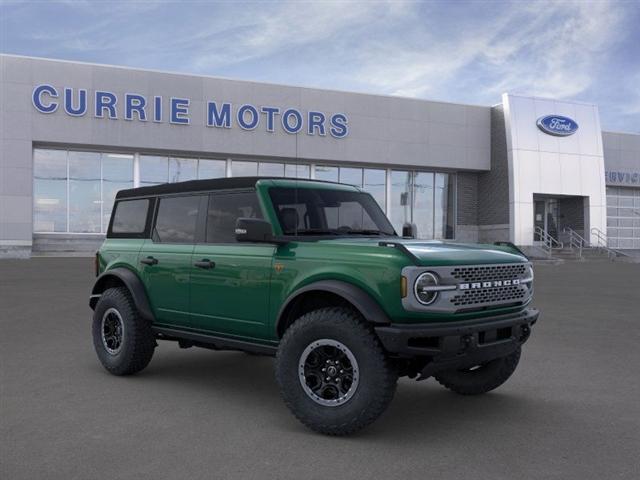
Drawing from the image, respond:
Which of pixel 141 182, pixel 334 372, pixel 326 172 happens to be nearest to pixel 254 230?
pixel 334 372

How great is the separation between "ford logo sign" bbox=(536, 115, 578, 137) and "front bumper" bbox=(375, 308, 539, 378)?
102ft

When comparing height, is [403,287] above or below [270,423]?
above

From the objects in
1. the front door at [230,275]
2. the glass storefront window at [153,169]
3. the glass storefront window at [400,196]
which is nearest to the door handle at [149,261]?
the front door at [230,275]

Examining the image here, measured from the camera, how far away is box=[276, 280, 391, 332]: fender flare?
4465 millimetres

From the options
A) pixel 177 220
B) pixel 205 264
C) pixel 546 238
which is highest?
pixel 546 238

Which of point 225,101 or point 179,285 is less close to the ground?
point 225,101

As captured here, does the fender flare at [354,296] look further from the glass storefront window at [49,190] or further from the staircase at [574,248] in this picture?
the staircase at [574,248]

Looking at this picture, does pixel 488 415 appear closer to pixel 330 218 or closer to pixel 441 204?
pixel 330 218

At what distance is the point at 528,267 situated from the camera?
17.7ft

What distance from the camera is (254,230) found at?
16.3 ft

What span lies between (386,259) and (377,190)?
29944 millimetres

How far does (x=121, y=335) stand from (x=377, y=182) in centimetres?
2851

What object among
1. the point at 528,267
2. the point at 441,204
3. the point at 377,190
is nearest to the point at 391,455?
the point at 528,267

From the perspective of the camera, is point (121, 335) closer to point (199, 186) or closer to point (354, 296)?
point (199, 186)
